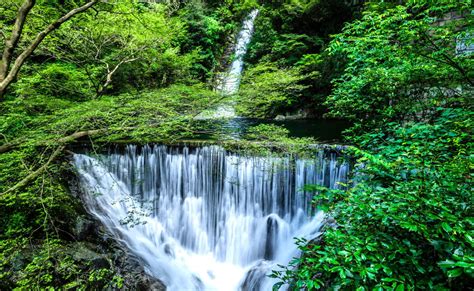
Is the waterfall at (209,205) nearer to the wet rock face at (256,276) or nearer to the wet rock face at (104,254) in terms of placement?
the wet rock face at (256,276)

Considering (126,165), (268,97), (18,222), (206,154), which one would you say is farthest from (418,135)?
(126,165)

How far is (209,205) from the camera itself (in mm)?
7270

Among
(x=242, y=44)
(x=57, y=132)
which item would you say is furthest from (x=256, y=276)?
(x=242, y=44)

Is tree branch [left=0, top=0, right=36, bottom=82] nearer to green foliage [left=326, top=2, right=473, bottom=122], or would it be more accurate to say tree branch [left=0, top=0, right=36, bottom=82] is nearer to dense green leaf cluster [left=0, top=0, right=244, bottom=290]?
dense green leaf cluster [left=0, top=0, right=244, bottom=290]

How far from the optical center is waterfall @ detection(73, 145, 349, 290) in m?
6.34

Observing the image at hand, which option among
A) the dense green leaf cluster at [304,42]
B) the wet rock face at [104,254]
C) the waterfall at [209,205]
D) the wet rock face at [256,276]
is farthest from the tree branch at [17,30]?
the dense green leaf cluster at [304,42]

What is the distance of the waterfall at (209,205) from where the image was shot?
634 centimetres

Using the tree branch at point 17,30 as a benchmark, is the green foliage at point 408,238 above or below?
below

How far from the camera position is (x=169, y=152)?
752 cm

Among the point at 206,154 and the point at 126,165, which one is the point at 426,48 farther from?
the point at 126,165

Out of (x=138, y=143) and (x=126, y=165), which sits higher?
(x=138, y=143)

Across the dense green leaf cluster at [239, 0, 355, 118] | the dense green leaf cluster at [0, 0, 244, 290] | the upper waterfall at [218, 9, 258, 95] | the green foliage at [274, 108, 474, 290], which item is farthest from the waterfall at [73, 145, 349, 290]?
the upper waterfall at [218, 9, 258, 95]

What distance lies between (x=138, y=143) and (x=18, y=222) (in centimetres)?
369

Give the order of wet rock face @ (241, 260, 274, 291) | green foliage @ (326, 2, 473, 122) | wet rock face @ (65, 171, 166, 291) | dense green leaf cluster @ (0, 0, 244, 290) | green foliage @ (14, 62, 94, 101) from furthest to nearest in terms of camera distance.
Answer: wet rock face @ (241, 260, 274, 291) < green foliage @ (14, 62, 94, 101) < wet rock face @ (65, 171, 166, 291) < dense green leaf cluster @ (0, 0, 244, 290) < green foliage @ (326, 2, 473, 122)
